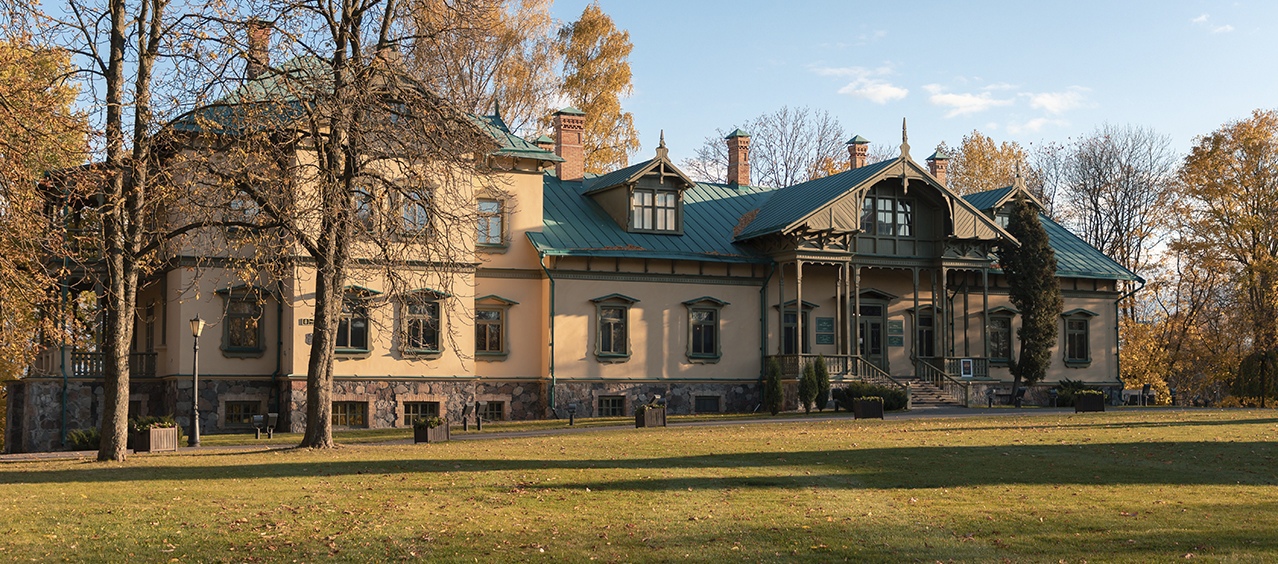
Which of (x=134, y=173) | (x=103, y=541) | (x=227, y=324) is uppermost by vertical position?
(x=134, y=173)

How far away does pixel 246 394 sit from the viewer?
31.0 m

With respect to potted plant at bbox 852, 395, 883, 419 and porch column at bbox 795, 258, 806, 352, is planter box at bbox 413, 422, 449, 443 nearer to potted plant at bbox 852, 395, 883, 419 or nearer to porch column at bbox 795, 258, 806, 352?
potted plant at bbox 852, 395, 883, 419

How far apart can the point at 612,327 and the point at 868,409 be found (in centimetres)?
899

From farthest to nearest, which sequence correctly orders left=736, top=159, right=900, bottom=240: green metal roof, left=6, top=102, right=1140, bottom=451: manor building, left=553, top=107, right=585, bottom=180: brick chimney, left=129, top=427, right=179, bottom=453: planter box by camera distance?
1. left=553, top=107, right=585, bottom=180: brick chimney
2. left=736, top=159, right=900, bottom=240: green metal roof
3. left=6, top=102, right=1140, bottom=451: manor building
4. left=129, top=427, right=179, bottom=453: planter box

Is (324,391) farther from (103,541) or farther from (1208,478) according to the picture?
(1208,478)

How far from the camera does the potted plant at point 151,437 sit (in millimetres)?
22500

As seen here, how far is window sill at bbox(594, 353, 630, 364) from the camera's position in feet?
115

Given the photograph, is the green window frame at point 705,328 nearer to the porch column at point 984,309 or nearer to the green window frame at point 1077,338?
the porch column at point 984,309

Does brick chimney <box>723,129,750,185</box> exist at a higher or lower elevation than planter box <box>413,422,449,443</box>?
higher

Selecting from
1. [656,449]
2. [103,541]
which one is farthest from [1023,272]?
[103,541]

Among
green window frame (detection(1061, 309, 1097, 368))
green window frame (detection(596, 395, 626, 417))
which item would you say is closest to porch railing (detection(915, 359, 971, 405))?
green window frame (detection(1061, 309, 1097, 368))

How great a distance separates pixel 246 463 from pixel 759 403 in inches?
769

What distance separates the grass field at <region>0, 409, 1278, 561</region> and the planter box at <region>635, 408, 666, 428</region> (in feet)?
17.0

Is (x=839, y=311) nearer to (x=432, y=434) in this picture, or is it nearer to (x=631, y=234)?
(x=631, y=234)
